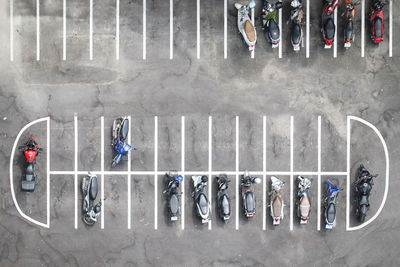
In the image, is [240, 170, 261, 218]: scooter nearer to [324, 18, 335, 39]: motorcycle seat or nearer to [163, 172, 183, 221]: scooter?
[163, 172, 183, 221]: scooter

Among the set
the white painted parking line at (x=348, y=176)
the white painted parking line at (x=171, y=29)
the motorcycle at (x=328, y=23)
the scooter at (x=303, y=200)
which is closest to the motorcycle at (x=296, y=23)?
the motorcycle at (x=328, y=23)

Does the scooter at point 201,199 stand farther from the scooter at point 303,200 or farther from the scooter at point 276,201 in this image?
the scooter at point 303,200

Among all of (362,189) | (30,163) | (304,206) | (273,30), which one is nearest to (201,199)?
(304,206)

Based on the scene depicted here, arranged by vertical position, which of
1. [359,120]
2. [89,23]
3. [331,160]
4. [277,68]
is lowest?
[331,160]

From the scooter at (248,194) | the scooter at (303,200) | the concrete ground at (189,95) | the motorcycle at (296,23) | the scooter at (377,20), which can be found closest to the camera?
the motorcycle at (296,23)

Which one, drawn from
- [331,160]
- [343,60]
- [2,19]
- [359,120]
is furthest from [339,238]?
[2,19]

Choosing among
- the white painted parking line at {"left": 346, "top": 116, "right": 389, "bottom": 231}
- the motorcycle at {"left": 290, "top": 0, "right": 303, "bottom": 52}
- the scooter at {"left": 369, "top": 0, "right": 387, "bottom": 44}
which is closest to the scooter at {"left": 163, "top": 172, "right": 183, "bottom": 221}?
the white painted parking line at {"left": 346, "top": 116, "right": 389, "bottom": 231}

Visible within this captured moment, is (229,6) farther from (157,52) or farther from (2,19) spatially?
(2,19)
